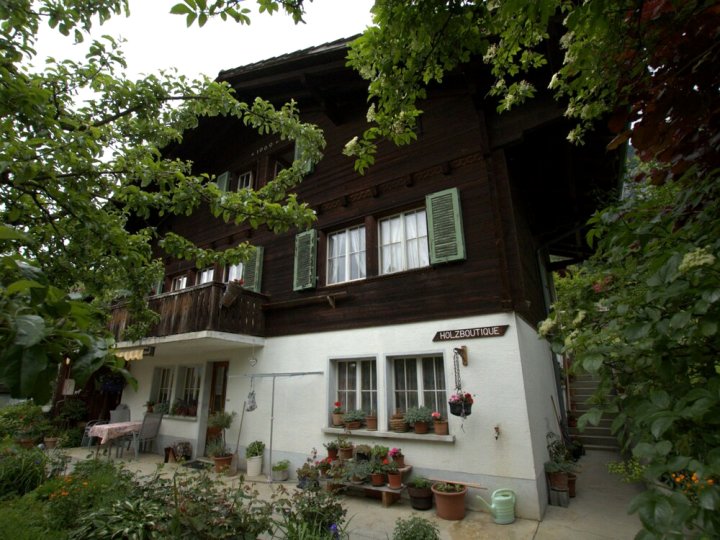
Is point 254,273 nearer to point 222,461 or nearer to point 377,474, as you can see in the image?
point 222,461

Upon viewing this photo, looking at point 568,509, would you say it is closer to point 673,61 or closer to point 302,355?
point 302,355

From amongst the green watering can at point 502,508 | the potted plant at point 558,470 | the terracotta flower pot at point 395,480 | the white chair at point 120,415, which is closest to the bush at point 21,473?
the terracotta flower pot at point 395,480

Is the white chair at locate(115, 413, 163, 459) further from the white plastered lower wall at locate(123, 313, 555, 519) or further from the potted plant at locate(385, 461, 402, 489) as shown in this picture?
the potted plant at locate(385, 461, 402, 489)

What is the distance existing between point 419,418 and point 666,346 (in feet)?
18.2

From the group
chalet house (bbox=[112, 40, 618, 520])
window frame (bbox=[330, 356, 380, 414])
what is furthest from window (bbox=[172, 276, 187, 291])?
window frame (bbox=[330, 356, 380, 414])

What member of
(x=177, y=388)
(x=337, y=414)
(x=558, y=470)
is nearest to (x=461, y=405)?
(x=558, y=470)

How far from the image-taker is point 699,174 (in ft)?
5.89

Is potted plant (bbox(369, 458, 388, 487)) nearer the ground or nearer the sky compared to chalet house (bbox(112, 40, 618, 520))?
nearer the ground

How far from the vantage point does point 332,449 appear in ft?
23.7

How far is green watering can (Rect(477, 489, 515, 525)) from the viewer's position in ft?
17.6

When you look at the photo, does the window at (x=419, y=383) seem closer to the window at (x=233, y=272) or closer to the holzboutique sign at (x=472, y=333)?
the holzboutique sign at (x=472, y=333)

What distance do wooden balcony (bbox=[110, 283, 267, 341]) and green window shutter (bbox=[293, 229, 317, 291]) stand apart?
47.1 inches

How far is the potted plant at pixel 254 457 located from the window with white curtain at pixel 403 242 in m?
4.69

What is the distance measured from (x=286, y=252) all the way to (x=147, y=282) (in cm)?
430
